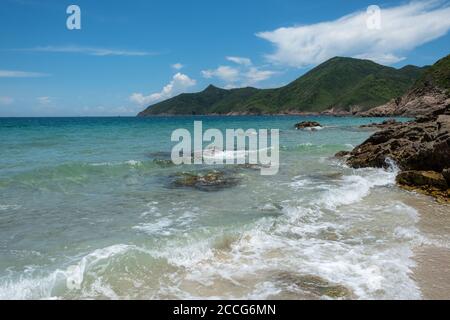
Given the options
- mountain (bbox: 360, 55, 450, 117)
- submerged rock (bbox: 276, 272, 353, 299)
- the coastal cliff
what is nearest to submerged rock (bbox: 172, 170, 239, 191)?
→ the coastal cliff

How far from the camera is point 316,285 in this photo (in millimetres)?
6836

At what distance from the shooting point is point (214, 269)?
7.70 metres

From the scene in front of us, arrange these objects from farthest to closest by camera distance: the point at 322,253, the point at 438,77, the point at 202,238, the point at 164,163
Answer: the point at 438,77
the point at 164,163
the point at 202,238
the point at 322,253

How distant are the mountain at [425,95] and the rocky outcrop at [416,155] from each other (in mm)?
94850

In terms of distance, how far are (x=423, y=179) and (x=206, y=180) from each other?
30.8ft

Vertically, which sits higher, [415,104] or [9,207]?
[415,104]

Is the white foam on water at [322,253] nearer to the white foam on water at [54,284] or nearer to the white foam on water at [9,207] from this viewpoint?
the white foam on water at [54,284]

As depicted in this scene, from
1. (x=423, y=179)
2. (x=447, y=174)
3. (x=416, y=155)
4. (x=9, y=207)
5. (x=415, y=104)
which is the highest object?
(x=415, y=104)

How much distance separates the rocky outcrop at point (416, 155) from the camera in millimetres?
14690

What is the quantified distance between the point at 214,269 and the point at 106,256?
8.36ft

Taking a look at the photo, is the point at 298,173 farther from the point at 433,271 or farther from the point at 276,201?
the point at 433,271

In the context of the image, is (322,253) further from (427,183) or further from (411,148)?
(411,148)

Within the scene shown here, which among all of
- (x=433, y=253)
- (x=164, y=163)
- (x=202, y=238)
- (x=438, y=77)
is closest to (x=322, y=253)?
(x=433, y=253)

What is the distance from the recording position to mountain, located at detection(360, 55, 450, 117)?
110m
